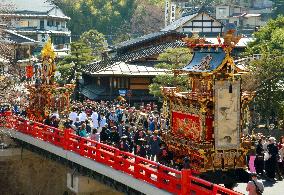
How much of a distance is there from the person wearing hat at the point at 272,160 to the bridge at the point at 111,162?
2.72 m

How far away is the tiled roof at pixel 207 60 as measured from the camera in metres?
15.9

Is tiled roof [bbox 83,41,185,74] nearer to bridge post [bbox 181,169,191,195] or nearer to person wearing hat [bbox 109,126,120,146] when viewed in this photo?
person wearing hat [bbox 109,126,120,146]

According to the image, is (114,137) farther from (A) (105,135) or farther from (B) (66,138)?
(B) (66,138)

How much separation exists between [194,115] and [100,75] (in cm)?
2551

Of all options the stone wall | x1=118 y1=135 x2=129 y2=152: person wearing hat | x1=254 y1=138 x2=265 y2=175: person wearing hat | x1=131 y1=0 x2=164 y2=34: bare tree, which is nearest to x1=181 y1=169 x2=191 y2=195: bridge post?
x1=254 y1=138 x2=265 y2=175: person wearing hat

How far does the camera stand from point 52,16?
257 ft

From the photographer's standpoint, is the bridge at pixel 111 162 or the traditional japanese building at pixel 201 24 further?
the traditional japanese building at pixel 201 24

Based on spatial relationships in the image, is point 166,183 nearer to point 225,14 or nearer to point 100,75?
point 100,75

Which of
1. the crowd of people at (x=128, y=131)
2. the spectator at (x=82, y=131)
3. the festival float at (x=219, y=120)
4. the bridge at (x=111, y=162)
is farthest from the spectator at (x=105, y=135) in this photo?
the festival float at (x=219, y=120)

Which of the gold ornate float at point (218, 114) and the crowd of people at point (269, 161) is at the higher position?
the gold ornate float at point (218, 114)

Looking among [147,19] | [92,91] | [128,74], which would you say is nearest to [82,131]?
[128,74]

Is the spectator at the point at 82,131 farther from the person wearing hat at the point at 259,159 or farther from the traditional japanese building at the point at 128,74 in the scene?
the traditional japanese building at the point at 128,74

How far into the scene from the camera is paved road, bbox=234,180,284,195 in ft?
49.2

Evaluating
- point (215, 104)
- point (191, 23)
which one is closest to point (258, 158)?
point (215, 104)
